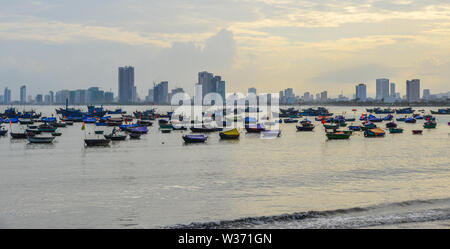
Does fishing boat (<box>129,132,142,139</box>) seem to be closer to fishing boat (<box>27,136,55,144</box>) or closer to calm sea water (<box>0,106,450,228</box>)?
fishing boat (<box>27,136,55,144</box>)

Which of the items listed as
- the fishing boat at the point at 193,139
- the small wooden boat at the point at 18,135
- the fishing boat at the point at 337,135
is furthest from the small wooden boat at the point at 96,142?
the fishing boat at the point at 337,135

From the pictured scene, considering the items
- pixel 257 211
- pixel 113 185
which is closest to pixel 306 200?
pixel 257 211

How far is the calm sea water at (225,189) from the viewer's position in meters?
27.6

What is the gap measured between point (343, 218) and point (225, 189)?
12.9 m

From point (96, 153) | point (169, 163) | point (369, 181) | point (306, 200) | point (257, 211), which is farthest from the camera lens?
point (96, 153)

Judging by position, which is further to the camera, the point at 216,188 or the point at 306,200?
the point at 216,188

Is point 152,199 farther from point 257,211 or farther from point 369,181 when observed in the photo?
point 369,181

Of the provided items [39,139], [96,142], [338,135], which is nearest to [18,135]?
[39,139]

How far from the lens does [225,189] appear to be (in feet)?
126

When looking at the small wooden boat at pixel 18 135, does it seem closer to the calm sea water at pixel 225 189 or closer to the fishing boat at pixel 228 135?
the calm sea water at pixel 225 189

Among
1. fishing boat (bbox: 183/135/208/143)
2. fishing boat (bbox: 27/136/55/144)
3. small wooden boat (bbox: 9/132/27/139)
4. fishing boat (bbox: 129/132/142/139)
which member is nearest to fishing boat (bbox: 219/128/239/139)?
fishing boat (bbox: 183/135/208/143)
